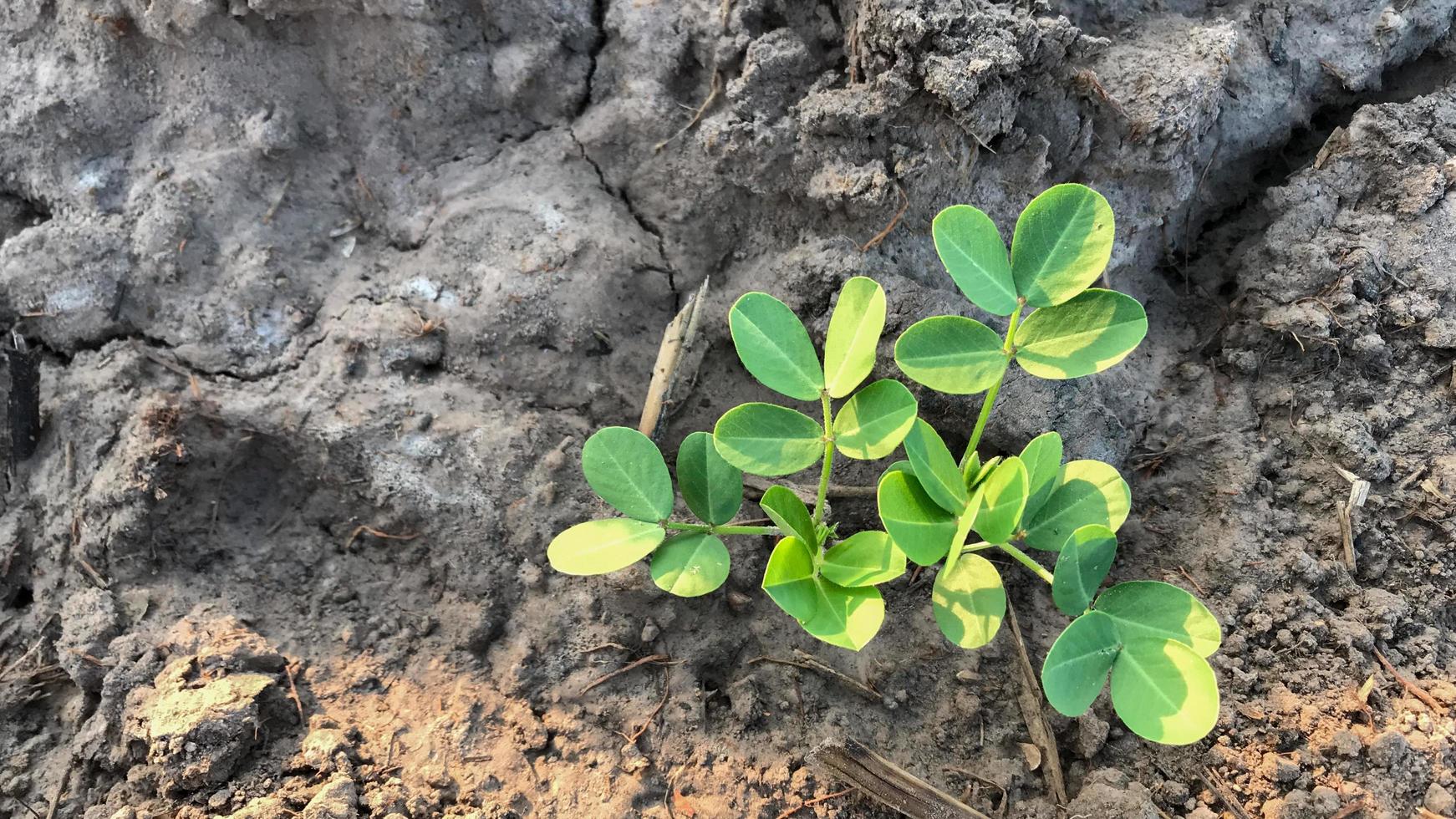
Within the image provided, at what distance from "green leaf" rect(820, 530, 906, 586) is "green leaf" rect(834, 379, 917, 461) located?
15cm

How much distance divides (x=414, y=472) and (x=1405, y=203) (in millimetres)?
2114

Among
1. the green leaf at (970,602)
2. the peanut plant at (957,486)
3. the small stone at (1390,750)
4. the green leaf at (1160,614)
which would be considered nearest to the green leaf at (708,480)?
the peanut plant at (957,486)

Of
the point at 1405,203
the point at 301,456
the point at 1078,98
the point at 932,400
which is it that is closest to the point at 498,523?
the point at 301,456

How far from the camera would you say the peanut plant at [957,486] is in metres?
1.23

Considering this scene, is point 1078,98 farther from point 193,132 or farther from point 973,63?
point 193,132

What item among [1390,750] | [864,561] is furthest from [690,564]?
[1390,750]

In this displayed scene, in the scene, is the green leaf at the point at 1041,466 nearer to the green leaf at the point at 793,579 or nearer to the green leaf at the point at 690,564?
the green leaf at the point at 793,579

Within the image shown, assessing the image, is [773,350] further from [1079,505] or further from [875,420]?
[1079,505]

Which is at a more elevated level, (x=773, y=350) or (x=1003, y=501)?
(x=773, y=350)

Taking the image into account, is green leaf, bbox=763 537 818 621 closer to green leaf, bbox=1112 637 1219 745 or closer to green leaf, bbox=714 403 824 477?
green leaf, bbox=714 403 824 477

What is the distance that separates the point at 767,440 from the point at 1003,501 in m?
0.38

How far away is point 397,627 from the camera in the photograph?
1.65 metres

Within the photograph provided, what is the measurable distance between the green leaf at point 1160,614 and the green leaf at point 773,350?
56cm

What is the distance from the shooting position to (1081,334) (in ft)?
4.22
